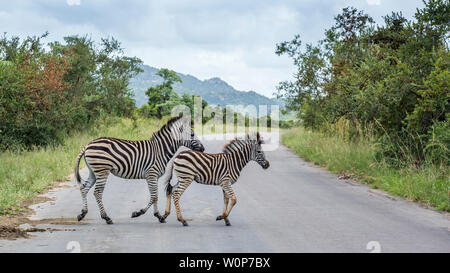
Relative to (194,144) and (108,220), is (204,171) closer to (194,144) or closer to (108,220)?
(194,144)

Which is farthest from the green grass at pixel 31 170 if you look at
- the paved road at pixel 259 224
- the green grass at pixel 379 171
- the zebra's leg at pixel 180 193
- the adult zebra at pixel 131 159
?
the green grass at pixel 379 171

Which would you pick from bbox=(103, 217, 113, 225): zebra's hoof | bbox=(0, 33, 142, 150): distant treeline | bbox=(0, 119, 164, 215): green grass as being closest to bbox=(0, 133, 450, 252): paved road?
bbox=(103, 217, 113, 225): zebra's hoof

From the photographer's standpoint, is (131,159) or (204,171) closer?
(204,171)

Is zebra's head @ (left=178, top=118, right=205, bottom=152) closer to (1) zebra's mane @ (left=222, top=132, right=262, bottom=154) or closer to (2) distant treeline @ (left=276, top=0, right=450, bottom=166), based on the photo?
(1) zebra's mane @ (left=222, top=132, right=262, bottom=154)

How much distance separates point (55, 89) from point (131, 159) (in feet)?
37.2

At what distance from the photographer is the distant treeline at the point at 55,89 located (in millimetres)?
18234

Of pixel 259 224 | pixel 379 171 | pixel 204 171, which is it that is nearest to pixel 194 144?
pixel 204 171

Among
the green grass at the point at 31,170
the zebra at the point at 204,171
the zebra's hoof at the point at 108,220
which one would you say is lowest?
the zebra's hoof at the point at 108,220

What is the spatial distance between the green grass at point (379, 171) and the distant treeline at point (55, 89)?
10.1 metres

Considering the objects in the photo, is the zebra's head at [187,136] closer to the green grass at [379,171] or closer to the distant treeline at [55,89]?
the green grass at [379,171]

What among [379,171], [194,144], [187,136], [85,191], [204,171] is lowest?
[379,171]

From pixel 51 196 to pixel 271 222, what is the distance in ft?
18.3

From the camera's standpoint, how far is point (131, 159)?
9.82m
